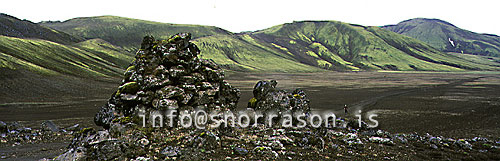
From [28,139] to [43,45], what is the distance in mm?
137767

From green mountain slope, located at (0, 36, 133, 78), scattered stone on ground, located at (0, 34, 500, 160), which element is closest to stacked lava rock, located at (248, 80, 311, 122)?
scattered stone on ground, located at (0, 34, 500, 160)

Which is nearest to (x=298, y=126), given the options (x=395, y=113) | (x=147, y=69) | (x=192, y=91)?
(x=192, y=91)

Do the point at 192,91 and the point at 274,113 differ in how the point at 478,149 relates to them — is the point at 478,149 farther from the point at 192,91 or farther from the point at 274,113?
the point at 192,91

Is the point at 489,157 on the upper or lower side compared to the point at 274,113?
lower

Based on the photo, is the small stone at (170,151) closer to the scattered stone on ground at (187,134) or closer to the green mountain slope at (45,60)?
the scattered stone on ground at (187,134)

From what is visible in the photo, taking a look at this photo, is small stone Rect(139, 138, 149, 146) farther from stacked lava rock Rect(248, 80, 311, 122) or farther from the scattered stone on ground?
stacked lava rock Rect(248, 80, 311, 122)

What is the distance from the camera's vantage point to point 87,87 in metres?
83.9

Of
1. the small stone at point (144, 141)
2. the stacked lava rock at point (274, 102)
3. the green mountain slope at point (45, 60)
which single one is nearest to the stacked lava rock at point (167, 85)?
the small stone at point (144, 141)

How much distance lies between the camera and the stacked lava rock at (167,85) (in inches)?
784

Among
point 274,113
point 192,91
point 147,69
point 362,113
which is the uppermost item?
point 147,69

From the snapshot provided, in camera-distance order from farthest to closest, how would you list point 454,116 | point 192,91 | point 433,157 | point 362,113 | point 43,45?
1. point 43,45
2. point 362,113
3. point 454,116
4. point 433,157
5. point 192,91

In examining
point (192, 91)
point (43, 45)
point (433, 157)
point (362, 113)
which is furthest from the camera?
point (43, 45)

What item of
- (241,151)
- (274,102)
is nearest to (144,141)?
(241,151)

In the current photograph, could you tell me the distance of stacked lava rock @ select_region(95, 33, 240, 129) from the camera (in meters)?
19.9
